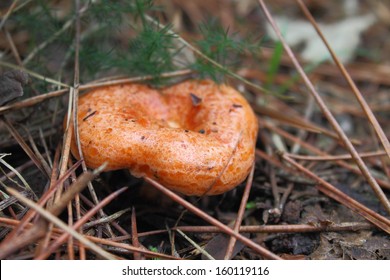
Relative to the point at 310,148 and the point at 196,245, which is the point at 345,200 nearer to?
the point at 310,148

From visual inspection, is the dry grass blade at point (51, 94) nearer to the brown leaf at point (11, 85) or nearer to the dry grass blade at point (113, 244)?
the brown leaf at point (11, 85)

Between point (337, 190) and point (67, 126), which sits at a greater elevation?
point (67, 126)

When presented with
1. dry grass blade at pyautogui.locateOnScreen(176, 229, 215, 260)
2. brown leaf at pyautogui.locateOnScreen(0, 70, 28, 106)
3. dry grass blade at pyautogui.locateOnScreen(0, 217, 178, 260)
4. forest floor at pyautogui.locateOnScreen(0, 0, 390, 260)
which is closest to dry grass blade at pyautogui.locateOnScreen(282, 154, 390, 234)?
forest floor at pyautogui.locateOnScreen(0, 0, 390, 260)

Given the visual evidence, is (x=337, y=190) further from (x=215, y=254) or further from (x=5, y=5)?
(x=5, y=5)

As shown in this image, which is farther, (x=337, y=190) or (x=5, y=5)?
(x=5, y=5)

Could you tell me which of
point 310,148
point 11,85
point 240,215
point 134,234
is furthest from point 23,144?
point 310,148

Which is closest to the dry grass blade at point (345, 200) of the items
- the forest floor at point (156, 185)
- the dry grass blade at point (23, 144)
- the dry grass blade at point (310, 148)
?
the forest floor at point (156, 185)

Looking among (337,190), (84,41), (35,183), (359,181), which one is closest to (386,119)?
(359,181)
